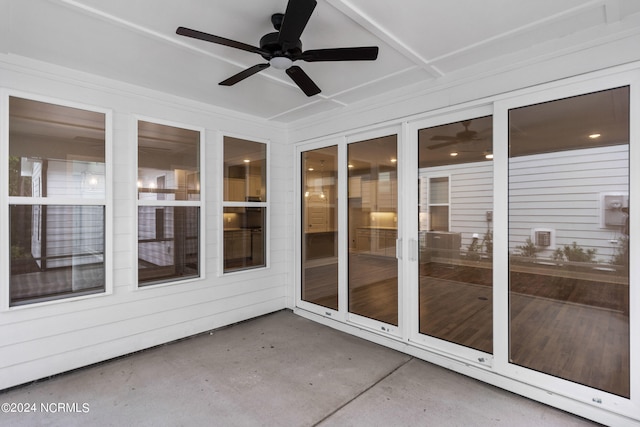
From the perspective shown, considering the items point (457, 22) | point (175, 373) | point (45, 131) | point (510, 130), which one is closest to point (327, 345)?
point (175, 373)

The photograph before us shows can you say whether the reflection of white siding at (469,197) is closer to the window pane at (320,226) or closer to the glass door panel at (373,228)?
the glass door panel at (373,228)

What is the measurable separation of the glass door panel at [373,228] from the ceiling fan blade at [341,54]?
1.54 m

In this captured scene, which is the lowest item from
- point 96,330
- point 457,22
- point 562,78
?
point 96,330

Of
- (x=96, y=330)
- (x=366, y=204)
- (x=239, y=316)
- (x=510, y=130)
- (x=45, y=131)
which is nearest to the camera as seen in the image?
(x=510, y=130)

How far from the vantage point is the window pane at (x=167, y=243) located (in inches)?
137

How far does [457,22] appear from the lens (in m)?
2.23

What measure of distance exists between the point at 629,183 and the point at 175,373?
159 inches

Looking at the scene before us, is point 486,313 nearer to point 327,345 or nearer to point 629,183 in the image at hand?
point 629,183

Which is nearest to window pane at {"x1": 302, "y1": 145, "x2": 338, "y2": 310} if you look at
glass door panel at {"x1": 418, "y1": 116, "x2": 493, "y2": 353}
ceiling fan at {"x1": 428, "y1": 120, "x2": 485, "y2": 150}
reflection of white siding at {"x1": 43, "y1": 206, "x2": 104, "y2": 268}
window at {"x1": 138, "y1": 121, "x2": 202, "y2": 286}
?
glass door panel at {"x1": 418, "y1": 116, "x2": 493, "y2": 353}

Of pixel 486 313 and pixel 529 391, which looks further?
pixel 486 313

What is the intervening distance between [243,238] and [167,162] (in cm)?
140

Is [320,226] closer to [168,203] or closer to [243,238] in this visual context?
[243,238]

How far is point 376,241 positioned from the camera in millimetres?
3795

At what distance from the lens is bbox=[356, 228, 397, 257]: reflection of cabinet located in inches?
143
